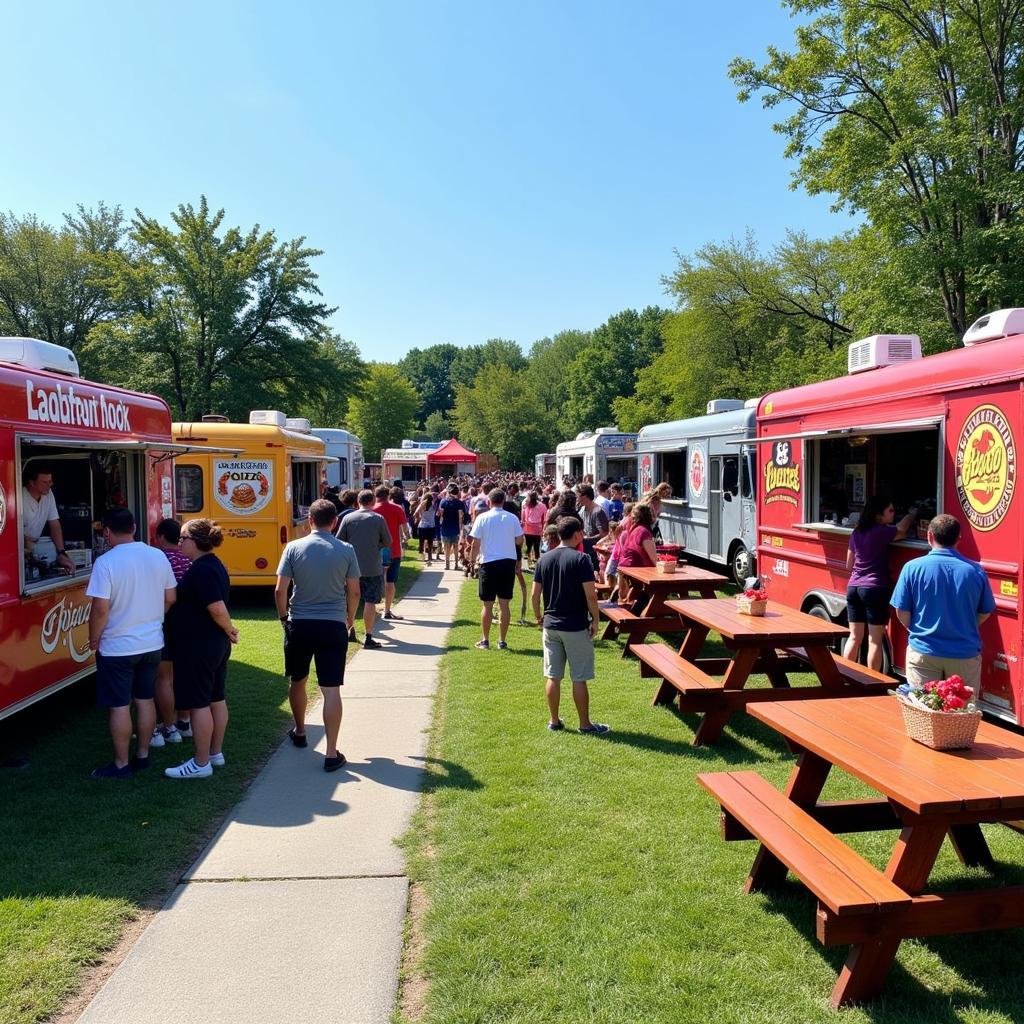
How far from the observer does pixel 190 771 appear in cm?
581

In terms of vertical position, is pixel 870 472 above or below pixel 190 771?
above

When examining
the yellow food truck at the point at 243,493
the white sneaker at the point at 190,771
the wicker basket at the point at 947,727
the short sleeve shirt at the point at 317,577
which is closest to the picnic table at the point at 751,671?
the wicker basket at the point at 947,727

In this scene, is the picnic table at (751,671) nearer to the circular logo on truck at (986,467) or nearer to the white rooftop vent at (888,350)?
the circular logo on truck at (986,467)

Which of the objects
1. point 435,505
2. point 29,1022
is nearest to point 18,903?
point 29,1022

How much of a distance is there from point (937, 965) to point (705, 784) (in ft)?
4.19

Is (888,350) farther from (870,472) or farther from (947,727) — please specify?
(947,727)

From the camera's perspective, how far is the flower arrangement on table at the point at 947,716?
368cm

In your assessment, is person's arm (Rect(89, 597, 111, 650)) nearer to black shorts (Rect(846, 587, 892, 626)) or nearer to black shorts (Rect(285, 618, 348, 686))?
black shorts (Rect(285, 618, 348, 686))

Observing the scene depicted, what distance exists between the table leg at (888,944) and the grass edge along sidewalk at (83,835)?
9.88 feet

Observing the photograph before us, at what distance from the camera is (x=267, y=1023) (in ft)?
10.4

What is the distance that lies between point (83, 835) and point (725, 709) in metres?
4.33

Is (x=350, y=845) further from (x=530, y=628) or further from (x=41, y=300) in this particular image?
(x=41, y=300)

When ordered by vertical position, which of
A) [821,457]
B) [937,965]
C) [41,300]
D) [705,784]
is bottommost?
[937,965]

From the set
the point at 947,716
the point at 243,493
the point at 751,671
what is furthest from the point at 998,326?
the point at 243,493
